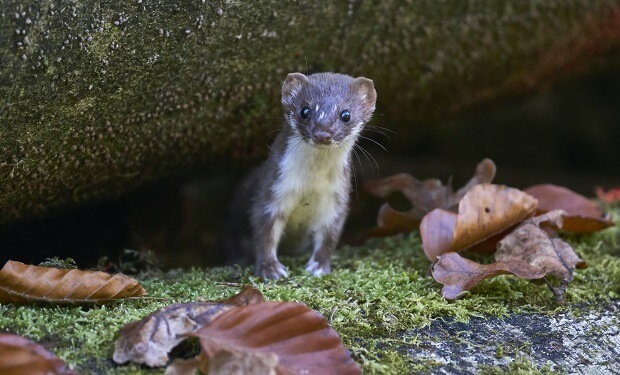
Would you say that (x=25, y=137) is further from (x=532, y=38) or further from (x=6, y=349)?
(x=532, y=38)

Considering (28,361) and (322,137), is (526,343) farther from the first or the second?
(28,361)

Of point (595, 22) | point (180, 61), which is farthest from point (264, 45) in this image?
point (595, 22)

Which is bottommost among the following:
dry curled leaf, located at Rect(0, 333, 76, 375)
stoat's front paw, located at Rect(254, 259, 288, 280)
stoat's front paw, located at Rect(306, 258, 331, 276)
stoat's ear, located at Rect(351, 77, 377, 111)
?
stoat's front paw, located at Rect(306, 258, 331, 276)

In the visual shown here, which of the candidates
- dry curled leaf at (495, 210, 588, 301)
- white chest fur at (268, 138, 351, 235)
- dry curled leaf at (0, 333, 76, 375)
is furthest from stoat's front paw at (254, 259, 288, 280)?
dry curled leaf at (0, 333, 76, 375)

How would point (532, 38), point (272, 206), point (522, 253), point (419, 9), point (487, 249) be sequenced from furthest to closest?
point (532, 38) → point (419, 9) → point (272, 206) → point (487, 249) → point (522, 253)

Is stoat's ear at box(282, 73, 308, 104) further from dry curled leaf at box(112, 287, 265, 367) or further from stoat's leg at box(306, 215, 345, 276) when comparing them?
dry curled leaf at box(112, 287, 265, 367)

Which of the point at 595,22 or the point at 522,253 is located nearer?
the point at 522,253
